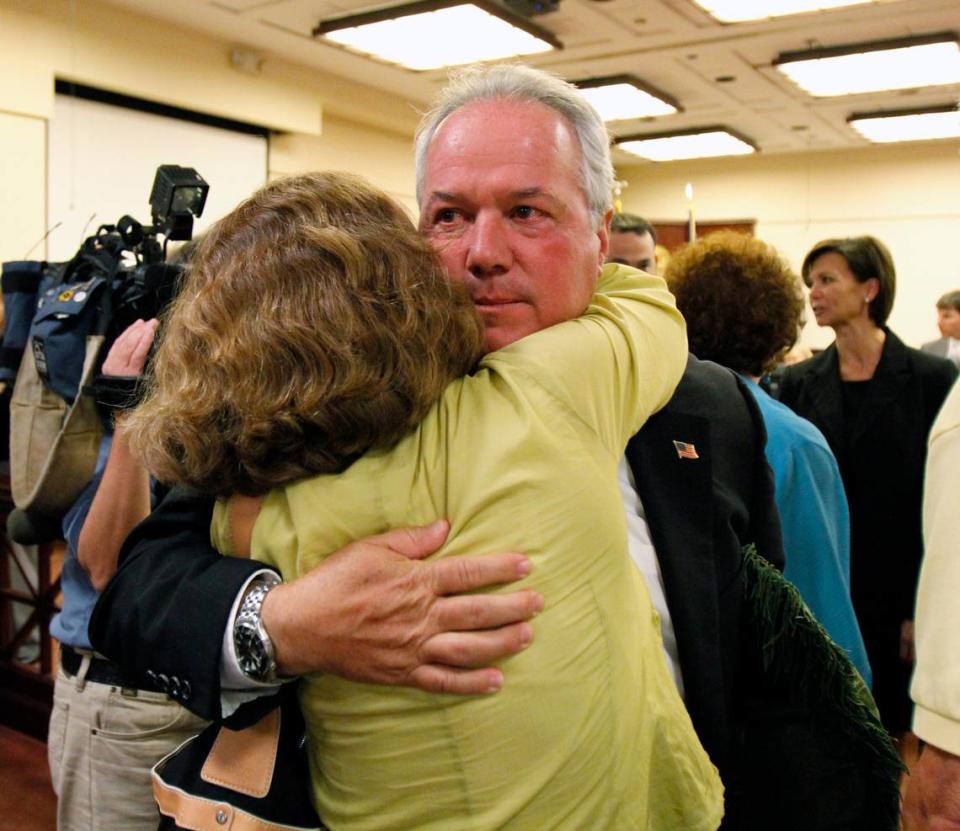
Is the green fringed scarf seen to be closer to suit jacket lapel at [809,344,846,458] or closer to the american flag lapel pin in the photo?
the american flag lapel pin

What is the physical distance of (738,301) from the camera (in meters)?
2.07

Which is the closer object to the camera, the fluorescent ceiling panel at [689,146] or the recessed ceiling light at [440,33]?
the recessed ceiling light at [440,33]

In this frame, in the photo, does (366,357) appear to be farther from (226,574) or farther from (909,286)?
(909,286)

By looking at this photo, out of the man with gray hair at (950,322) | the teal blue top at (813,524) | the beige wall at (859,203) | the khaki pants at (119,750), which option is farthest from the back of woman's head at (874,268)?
the beige wall at (859,203)

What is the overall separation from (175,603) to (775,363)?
5.24 feet

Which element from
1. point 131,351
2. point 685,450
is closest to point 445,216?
point 685,450

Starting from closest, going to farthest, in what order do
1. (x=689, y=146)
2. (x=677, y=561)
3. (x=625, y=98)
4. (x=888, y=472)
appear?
(x=677, y=561)
(x=888, y=472)
(x=625, y=98)
(x=689, y=146)

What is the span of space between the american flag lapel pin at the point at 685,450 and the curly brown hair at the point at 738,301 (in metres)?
0.94

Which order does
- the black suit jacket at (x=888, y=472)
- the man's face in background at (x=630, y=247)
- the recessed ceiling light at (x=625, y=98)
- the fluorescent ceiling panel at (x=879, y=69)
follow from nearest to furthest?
1. the black suit jacket at (x=888, y=472)
2. the man's face in background at (x=630, y=247)
3. the fluorescent ceiling panel at (x=879, y=69)
4. the recessed ceiling light at (x=625, y=98)

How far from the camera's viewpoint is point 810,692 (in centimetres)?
117

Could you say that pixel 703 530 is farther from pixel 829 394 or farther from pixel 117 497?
pixel 829 394

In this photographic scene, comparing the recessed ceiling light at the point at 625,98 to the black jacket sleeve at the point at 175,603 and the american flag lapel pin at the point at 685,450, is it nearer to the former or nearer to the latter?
the american flag lapel pin at the point at 685,450

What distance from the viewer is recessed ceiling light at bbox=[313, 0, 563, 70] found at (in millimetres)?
5207

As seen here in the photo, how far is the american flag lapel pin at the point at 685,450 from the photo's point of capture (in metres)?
1.16
